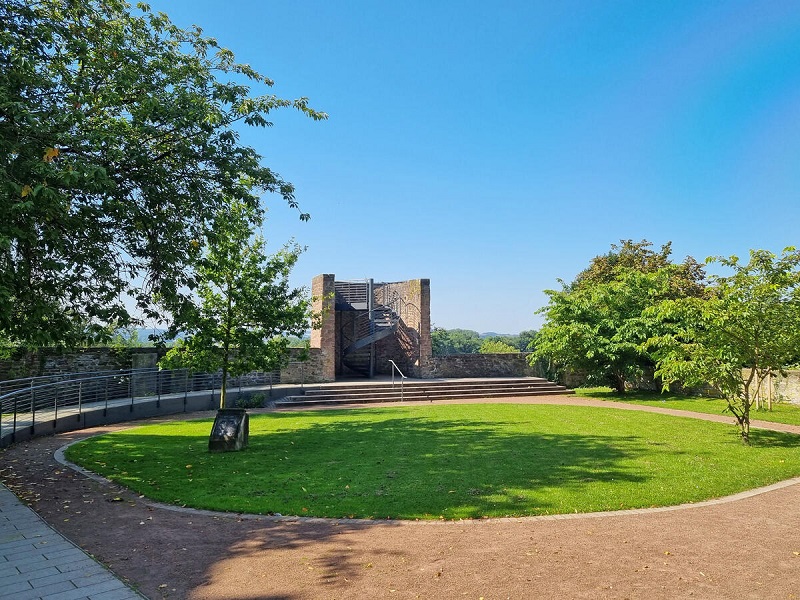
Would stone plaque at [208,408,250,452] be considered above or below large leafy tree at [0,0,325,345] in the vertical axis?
below

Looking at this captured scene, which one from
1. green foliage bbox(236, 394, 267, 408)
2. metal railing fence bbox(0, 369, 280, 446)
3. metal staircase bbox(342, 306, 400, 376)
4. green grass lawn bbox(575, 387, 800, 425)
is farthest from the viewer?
metal staircase bbox(342, 306, 400, 376)

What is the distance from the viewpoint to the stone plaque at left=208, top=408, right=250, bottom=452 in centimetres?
951

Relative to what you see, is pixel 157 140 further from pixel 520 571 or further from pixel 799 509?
pixel 799 509

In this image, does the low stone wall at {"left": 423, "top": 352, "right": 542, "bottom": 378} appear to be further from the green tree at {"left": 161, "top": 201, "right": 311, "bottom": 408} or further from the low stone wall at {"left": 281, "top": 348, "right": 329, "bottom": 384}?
the green tree at {"left": 161, "top": 201, "right": 311, "bottom": 408}

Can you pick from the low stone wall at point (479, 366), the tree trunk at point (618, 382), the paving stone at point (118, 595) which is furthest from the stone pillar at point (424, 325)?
the paving stone at point (118, 595)

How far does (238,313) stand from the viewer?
11.3 m

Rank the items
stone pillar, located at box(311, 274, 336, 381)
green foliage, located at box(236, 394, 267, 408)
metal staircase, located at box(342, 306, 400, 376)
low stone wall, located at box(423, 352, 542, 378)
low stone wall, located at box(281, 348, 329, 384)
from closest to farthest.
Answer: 1. green foliage, located at box(236, 394, 267, 408)
2. low stone wall, located at box(281, 348, 329, 384)
3. stone pillar, located at box(311, 274, 336, 381)
4. low stone wall, located at box(423, 352, 542, 378)
5. metal staircase, located at box(342, 306, 400, 376)

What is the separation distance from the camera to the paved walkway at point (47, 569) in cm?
377

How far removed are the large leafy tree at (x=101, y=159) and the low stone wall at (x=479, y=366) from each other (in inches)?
659

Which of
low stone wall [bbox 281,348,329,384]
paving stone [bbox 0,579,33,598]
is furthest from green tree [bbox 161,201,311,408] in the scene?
low stone wall [bbox 281,348,329,384]

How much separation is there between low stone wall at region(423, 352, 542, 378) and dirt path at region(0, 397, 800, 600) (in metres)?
18.5

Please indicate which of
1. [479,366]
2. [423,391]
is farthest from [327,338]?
[479,366]

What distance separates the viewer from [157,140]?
25.6 ft

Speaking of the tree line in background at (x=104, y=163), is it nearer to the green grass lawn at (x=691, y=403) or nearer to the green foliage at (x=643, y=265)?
the green grass lawn at (x=691, y=403)
